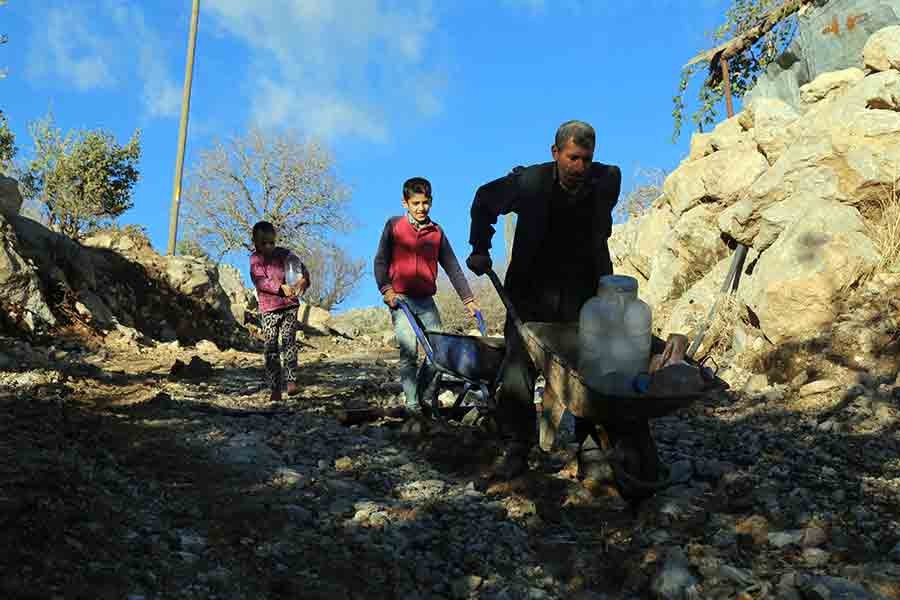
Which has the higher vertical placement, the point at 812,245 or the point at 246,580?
the point at 812,245

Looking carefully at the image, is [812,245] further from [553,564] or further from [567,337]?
[553,564]

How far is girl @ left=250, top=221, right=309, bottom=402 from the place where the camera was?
797 cm

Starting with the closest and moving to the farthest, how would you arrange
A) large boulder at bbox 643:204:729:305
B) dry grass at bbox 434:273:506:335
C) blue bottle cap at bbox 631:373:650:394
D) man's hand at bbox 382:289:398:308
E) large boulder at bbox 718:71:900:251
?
blue bottle cap at bbox 631:373:650:394, man's hand at bbox 382:289:398:308, large boulder at bbox 718:71:900:251, large boulder at bbox 643:204:729:305, dry grass at bbox 434:273:506:335

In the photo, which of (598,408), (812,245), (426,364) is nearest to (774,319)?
(812,245)

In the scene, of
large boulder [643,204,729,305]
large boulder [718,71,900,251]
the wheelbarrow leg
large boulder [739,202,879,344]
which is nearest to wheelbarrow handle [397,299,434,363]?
the wheelbarrow leg

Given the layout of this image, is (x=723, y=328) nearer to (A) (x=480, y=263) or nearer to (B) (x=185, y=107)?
(A) (x=480, y=263)

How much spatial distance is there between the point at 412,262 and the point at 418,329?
767mm

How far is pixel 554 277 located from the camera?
16.1 ft

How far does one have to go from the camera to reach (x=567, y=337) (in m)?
4.48

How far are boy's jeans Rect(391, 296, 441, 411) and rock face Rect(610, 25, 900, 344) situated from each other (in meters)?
4.23

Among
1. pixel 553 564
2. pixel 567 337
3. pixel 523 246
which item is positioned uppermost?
pixel 523 246

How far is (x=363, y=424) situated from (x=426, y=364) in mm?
835

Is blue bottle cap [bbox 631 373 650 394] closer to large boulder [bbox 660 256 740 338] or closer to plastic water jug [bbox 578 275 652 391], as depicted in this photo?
plastic water jug [bbox 578 275 652 391]

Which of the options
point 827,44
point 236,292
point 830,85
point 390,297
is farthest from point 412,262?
point 236,292
